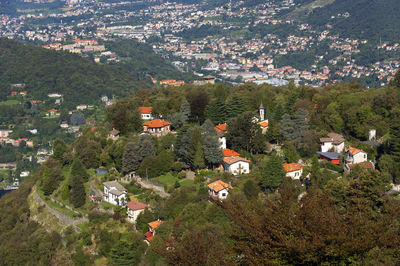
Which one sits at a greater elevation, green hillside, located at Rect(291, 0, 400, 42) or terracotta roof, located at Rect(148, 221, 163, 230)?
terracotta roof, located at Rect(148, 221, 163, 230)

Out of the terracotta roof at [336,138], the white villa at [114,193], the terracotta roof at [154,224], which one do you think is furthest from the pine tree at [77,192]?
the terracotta roof at [336,138]

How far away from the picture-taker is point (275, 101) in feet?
112

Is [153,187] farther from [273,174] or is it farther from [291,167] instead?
[291,167]

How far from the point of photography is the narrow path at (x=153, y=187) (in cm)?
2791

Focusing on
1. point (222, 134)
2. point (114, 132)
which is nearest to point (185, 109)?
point (222, 134)

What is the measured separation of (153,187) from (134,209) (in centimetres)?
263

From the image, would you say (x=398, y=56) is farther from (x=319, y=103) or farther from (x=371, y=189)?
(x=371, y=189)

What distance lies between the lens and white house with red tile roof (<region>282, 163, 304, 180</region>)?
2610 cm

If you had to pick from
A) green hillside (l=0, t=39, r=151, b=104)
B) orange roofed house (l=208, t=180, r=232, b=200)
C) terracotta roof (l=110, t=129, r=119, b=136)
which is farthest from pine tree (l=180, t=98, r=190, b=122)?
green hillside (l=0, t=39, r=151, b=104)

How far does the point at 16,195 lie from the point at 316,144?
23.5 metres

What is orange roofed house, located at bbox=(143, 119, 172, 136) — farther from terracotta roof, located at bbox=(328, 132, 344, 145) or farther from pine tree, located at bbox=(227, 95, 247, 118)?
terracotta roof, located at bbox=(328, 132, 344, 145)

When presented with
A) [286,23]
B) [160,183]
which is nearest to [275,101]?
[160,183]

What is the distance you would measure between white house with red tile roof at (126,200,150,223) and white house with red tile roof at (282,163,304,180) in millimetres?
7466

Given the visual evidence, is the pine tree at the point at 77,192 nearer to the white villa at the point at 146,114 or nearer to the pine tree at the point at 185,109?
the white villa at the point at 146,114
